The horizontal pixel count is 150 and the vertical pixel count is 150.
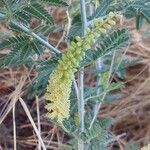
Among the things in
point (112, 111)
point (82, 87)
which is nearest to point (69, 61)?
point (82, 87)

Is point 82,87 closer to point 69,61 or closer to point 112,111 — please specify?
point 69,61

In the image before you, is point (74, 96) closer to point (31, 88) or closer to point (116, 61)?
point (31, 88)

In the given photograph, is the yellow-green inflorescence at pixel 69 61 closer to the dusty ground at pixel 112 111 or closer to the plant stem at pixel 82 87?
the plant stem at pixel 82 87

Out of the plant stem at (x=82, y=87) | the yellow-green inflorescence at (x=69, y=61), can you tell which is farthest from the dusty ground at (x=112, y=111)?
the yellow-green inflorescence at (x=69, y=61)

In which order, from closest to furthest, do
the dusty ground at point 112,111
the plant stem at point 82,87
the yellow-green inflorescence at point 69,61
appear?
the yellow-green inflorescence at point 69,61, the plant stem at point 82,87, the dusty ground at point 112,111

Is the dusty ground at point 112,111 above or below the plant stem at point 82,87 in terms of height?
below

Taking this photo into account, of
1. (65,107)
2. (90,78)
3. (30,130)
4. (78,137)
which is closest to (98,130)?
(78,137)

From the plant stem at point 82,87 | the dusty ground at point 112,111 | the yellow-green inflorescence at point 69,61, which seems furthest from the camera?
the dusty ground at point 112,111

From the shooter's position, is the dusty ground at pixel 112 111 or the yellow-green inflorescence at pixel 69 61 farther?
the dusty ground at pixel 112 111

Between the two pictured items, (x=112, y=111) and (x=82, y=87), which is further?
(x=112, y=111)

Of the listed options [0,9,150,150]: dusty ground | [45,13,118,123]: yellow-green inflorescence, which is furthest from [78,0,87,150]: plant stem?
[0,9,150,150]: dusty ground

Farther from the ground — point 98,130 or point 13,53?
point 13,53
